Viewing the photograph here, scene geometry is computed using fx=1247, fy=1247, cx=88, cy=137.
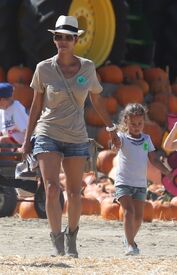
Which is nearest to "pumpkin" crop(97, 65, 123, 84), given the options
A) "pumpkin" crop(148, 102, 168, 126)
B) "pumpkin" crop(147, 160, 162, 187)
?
"pumpkin" crop(148, 102, 168, 126)

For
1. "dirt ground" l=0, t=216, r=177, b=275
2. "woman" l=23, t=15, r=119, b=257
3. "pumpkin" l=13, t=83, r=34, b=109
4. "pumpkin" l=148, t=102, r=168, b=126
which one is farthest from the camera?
"pumpkin" l=148, t=102, r=168, b=126

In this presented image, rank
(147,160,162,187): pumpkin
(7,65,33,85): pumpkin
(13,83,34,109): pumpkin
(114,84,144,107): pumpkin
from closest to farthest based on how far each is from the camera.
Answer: (147,160,162,187): pumpkin → (13,83,34,109): pumpkin → (7,65,33,85): pumpkin → (114,84,144,107): pumpkin

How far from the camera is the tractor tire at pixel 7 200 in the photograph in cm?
1230

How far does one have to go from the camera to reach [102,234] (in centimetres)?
1106

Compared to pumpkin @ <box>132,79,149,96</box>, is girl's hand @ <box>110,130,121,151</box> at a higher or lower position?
higher

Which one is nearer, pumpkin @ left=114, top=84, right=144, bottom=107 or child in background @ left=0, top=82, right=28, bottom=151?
child in background @ left=0, top=82, right=28, bottom=151

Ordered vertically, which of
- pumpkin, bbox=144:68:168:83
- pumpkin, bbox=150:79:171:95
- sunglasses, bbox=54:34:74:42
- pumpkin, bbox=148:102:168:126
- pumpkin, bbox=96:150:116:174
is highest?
sunglasses, bbox=54:34:74:42

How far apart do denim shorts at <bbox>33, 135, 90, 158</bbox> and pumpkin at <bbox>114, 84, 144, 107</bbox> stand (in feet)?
23.1

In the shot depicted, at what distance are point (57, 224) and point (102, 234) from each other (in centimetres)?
214

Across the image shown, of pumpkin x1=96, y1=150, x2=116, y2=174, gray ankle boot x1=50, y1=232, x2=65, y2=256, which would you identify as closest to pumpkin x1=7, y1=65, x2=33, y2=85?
pumpkin x1=96, y1=150, x2=116, y2=174

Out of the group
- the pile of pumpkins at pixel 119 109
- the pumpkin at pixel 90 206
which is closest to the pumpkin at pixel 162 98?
the pile of pumpkins at pixel 119 109

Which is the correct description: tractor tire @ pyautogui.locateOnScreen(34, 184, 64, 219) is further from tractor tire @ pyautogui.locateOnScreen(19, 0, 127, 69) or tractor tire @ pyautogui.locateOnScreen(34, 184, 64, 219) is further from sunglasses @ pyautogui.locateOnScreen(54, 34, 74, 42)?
tractor tire @ pyautogui.locateOnScreen(19, 0, 127, 69)

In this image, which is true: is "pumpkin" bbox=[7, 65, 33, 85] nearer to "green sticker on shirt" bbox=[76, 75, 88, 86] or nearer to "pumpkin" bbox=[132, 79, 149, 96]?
Result: "pumpkin" bbox=[132, 79, 149, 96]

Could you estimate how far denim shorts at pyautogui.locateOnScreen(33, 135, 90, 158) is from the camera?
8.98m
